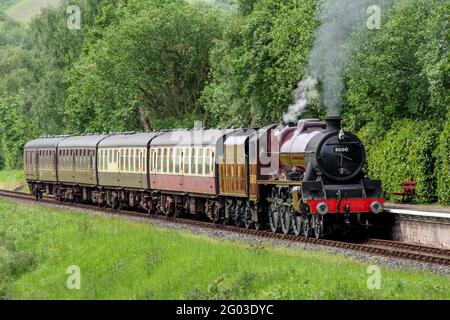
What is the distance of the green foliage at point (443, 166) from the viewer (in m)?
31.6

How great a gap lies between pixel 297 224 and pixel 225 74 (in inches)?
1055

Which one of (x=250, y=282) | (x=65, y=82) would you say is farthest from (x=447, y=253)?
(x=65, y=82)

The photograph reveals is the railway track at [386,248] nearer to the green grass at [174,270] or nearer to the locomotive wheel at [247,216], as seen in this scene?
the locomotive wheel at [247,216]

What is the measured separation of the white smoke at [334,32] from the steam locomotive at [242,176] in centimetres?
316

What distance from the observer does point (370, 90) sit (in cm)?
3569

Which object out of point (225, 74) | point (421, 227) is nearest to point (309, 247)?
point (421, 227)

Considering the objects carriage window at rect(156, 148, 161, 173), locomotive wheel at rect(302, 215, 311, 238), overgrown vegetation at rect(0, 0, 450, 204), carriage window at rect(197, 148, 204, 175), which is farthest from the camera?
carriage window at rect(156, 148, 161, 173)

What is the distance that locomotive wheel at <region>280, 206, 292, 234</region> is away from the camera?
26.2 metres

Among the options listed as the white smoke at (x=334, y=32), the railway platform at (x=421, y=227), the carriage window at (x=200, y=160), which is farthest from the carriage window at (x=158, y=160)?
the railway platform at (x=421, y=227)

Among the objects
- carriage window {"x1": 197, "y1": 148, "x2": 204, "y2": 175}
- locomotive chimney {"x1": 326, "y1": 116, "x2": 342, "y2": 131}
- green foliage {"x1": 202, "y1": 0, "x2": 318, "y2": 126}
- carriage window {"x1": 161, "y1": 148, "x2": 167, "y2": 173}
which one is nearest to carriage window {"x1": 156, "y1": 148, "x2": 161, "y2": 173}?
carriage window {"x1": 161, "y1": 148, "x2": 167, "y2": 173}

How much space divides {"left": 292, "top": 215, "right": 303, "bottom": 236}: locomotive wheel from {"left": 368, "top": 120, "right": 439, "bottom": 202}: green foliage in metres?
9.32

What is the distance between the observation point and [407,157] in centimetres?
3497

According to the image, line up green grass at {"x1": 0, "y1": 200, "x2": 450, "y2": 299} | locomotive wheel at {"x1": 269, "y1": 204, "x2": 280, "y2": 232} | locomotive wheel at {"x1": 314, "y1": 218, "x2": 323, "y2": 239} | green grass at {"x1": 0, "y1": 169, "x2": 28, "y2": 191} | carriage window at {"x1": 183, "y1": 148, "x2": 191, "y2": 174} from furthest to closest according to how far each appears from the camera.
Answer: green grass at {"x1": 0, "y1": 169, "x2": 28, "y2": 191} → carriage window at {"x1": 183, "y1": 148, "x2": 191, "y2": 174} → locomotive wheel at {"x1": 269, "y1": 204, "x2": 280, "y2": 232} → locomotive wheel at {"x1": 314, "y1": 218, "x2": 323, "y2": 239} → green grass at {"x1": 0, "y1": 200, "x2": 450, "y2": 299}

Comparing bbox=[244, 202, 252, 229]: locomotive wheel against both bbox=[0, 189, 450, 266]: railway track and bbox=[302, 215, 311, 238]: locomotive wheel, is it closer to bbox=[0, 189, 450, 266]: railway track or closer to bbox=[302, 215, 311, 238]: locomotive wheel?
bbox=[0, 189, 450, 266]: railway track
